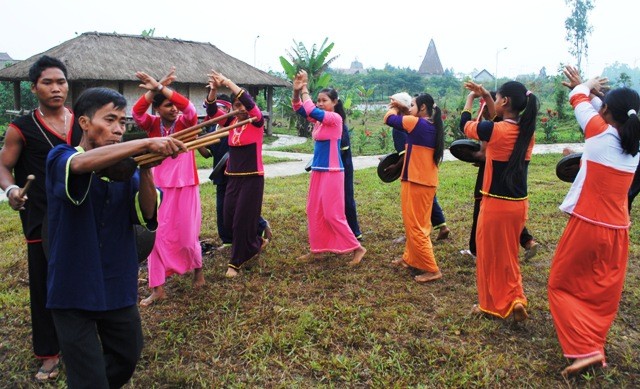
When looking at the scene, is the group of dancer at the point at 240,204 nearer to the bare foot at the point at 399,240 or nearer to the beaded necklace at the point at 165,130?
the beaded necklace at the point at 165,130

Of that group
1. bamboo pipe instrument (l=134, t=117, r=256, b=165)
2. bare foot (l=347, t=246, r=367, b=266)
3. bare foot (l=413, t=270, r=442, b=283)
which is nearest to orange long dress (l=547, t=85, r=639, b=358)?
bare foot (l=413, t=270, r=442, b=283)

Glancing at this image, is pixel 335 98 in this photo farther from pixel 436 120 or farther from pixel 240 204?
pixel 240 204

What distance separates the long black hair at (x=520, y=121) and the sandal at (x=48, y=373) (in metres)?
3.47

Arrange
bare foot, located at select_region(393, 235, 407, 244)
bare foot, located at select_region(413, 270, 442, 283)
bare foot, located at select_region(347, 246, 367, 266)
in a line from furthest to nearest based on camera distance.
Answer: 1. bare foot, located at select_region(393, 235, 407, 244)
2. bare foot, located at select_region(347, 246, 367, 266)
3. bare foot, located at select_region(413, 270, 442, 283)

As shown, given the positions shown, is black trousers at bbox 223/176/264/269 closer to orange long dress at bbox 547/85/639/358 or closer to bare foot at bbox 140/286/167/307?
bare foot at bbox 140/286/167/307

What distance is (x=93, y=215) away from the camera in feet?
7.78

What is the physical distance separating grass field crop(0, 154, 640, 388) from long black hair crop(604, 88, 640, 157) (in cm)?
150

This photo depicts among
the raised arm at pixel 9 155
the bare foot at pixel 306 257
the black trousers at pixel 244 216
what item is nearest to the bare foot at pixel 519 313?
the bare foot at pixel 306 257

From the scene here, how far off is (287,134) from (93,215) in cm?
2109

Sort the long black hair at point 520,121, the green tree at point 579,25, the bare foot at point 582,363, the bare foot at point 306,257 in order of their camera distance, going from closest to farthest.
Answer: the bare foot at point 582,363 < the long black hair at point 520,121 < the bare foot at point 306,257 < the green tree at point 579,25

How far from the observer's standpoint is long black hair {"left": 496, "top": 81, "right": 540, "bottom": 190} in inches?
150

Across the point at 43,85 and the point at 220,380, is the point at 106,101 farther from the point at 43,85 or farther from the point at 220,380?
the point at 220,380

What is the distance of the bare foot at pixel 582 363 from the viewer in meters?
3.30

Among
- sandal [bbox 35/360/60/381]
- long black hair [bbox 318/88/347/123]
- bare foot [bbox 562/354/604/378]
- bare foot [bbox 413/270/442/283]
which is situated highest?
long black hair [bbox 318/88/347/123]
